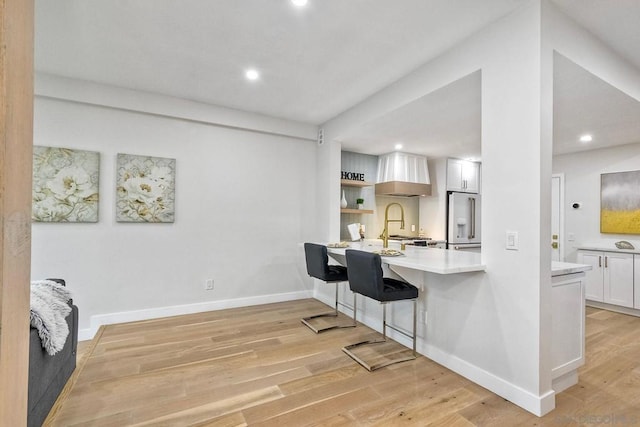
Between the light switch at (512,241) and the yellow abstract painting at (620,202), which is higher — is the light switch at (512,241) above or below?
below

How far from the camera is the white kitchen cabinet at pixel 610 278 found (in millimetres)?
4008

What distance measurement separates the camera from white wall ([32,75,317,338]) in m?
3.21

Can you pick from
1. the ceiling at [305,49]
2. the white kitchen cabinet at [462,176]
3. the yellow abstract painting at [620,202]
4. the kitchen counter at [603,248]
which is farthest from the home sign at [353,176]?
the yellow abstract painting at [620,202]

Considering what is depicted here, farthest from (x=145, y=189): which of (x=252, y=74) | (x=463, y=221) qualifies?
(x=463, y=221)

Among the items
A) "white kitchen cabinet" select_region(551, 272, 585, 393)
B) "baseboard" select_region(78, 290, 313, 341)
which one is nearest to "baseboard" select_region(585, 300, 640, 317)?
"white kitchen cabinet" select_region(551, 272, 585, 393)

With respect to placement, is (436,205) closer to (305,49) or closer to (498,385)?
(498,385)

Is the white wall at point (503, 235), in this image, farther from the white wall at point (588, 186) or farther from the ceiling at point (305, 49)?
the white wall at point (588, 186)

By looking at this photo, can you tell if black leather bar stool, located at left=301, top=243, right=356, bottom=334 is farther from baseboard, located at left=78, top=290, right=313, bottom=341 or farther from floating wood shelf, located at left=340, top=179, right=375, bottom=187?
floating wood shelf, located at left=340, top=179, right=375, bottom=187

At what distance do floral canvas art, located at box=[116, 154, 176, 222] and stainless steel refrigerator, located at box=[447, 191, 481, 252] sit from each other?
452 centimetres

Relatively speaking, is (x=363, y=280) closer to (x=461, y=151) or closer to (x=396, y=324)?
(x=396, y=324)

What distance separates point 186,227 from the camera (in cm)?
379

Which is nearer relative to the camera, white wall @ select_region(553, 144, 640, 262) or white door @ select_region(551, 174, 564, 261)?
white wall @ select_region(553, 144, 640, 262)

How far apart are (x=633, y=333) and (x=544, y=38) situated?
3477mm

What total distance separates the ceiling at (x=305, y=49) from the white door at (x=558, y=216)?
4.22 ft
